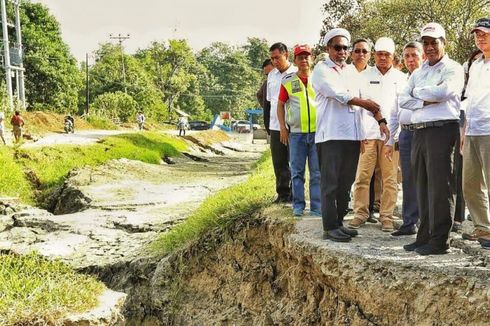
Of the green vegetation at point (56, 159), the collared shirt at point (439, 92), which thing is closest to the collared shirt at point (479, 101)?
the collared shirt at point (439, 92)

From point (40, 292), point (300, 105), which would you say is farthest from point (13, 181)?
point (300, 105)

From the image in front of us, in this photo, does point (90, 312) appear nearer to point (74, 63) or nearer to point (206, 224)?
point (206, 224)

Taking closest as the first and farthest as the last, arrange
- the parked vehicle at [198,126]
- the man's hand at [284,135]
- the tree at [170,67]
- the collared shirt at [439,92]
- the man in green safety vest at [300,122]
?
the collared shirt at [439,92]
the man in green safety vest at [300,122]
the man's hand at [284,135]
the parked vehicle at [198,126]
the tree at [170,67]

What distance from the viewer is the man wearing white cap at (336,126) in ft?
15.7

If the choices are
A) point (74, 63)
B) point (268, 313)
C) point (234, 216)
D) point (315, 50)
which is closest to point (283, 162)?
point (234, 216)

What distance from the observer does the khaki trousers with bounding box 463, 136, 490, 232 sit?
4.09 metres

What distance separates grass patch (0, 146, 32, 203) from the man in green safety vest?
348 inches

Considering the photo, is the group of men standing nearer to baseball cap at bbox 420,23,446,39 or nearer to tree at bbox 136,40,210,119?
baseball cap at bbox 420,23,446,39

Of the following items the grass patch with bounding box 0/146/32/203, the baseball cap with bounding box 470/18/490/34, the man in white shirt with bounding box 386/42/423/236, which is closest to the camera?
the baseball cap with bounding box 470/18/490/34

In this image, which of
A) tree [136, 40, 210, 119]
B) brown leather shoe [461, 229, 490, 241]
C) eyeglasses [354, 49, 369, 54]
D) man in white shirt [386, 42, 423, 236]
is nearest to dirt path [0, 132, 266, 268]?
man in white shirt [386, 42, 423, 236]

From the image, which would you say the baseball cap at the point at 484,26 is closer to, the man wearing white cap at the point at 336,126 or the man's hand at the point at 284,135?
the man wearing white cap at the point at 336,126

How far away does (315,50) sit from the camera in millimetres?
20828

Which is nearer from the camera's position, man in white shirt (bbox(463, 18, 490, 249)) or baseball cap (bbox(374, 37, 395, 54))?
man in white shirt (bbox(463, 18, 490, 249))

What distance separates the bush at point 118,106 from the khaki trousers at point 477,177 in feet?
133
